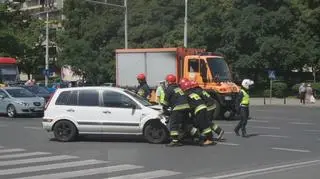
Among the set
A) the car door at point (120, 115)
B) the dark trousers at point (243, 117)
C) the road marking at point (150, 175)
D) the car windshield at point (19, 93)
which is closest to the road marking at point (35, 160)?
the road marking at point (150, 175)

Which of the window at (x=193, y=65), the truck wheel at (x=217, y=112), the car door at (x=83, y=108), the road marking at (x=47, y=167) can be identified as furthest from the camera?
the window at (x=193, y=65)

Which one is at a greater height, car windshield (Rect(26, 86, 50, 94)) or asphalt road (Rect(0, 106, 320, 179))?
car windshield (Rect(26, 86, 50, 94))

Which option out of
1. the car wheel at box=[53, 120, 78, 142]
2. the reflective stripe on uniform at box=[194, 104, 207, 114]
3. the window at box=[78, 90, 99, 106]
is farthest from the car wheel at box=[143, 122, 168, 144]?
the car wheel at box=[53, 120, 78, 142]

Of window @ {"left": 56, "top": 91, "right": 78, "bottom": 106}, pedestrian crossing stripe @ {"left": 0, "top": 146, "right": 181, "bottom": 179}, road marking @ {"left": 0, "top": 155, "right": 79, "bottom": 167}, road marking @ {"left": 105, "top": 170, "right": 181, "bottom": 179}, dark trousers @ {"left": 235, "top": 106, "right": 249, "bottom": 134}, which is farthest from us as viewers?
dark trousers @ {"left": 235, "top": 106, "right": 249, "bottom": 134}

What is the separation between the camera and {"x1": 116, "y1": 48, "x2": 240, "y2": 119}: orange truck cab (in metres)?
25.6

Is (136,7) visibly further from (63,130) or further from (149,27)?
(63,130)

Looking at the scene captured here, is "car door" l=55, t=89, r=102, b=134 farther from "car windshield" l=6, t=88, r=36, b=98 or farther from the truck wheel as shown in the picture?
"car windshield" l=6, t=88, r=36, b=98

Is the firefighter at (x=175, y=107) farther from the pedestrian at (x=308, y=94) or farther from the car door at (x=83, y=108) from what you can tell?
the pedestrian at (x=308, y=94)

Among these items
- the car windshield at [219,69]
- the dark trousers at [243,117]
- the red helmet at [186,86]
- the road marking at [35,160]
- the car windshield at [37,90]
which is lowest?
the road marking at [35,160]

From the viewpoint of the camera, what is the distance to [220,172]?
448 inches

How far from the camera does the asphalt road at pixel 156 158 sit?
11.2 meters

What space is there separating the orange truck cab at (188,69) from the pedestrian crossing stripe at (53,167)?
466 inches

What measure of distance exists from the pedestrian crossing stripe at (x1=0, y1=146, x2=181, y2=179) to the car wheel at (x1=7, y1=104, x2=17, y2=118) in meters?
14.4

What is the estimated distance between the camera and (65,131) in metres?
17.1
